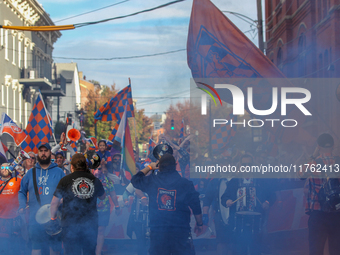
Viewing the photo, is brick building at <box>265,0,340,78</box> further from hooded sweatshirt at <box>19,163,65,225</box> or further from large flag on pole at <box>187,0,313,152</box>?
hooded sweatshirt at <box>19,163,65,225</box>

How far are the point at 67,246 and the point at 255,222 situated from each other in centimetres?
250

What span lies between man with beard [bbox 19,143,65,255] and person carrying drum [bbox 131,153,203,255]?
4.81ft

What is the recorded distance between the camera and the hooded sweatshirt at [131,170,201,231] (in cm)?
431

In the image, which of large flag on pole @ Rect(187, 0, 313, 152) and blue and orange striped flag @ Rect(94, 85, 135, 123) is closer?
large flag on pole @ Rect(187, 0, 313, 152)

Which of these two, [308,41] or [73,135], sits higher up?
[308,41]

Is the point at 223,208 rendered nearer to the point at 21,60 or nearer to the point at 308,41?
the point at 308,41

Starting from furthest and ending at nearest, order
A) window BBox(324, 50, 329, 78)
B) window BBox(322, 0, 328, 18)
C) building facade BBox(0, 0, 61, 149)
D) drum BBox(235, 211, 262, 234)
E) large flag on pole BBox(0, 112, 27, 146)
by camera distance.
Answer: building facade BBox(0, 0, 61, 149) → window BBox(322, 0, 328, 18) → window BBox(324, 50, 329, 78) → large flag on pole BBox(0, 112, 27, 146) → drum BBox(235, 211, 262, 234)

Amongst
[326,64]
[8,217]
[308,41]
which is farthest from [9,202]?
[308,41]

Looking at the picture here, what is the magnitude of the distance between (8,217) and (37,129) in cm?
477

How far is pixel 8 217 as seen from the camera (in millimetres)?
6016

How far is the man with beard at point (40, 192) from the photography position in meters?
5.17

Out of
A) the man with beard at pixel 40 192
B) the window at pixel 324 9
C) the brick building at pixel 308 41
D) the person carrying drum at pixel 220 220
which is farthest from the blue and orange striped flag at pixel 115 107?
the window at pixel 324 9

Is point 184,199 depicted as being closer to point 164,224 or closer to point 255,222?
point 164,224

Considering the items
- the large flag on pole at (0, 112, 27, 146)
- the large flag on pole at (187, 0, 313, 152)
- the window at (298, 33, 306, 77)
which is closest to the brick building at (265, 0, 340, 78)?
the window at (298, 33, 306, 77)
